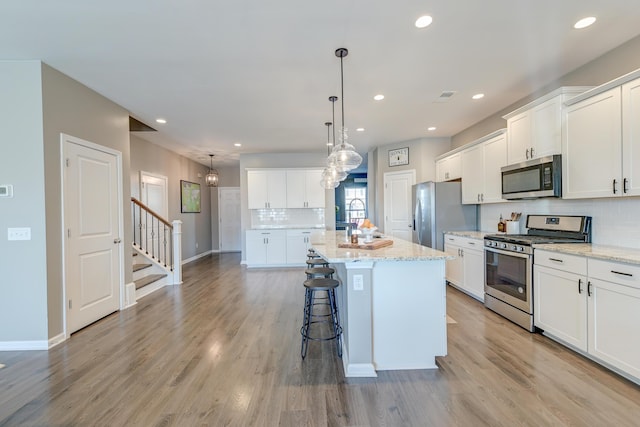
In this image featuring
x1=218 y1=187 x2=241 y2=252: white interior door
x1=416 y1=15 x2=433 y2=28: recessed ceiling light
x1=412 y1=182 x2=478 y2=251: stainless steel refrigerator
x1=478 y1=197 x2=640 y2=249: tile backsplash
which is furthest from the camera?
x1=218 y1=187 x2=241 y2=252: white interior door

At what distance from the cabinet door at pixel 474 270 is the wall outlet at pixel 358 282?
2.33 meters

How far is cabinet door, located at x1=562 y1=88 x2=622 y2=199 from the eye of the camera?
2.41m

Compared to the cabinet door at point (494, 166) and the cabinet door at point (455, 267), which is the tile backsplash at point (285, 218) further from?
the cabinet door at point (494, 166)

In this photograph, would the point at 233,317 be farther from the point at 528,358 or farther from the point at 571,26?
the point at 571,26

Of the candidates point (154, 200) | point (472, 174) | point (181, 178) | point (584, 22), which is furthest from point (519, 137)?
point (181, 178)

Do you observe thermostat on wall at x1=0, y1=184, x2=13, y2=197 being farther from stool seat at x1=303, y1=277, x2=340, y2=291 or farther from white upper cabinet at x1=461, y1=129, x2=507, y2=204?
white upper cabinet at x1=461, y1=129, x2=507, y2=204

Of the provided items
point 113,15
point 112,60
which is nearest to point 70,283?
point 112,60

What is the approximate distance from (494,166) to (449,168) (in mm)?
1232

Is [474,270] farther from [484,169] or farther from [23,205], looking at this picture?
[23,205]

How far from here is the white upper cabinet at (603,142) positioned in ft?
7.48

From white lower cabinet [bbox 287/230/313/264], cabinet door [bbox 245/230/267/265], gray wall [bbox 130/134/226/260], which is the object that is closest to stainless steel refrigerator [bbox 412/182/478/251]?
white lower cabinet [bbox 287/230/313/264]

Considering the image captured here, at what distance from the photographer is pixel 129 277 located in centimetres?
398

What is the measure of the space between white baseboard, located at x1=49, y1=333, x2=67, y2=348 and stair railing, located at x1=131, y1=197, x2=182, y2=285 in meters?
2.27

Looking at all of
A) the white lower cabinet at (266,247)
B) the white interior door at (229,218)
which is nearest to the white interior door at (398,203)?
the white lower cabinet at (266,247)
